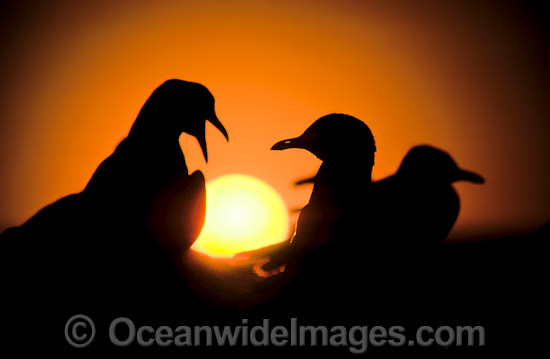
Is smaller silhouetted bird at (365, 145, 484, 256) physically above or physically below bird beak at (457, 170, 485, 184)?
below

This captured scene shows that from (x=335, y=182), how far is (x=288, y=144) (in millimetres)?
392

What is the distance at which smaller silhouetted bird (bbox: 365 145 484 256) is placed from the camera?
178 cm

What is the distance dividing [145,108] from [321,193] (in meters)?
0.95

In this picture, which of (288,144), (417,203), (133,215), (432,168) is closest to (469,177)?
(432,168)

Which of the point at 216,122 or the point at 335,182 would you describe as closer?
the point at 335,182

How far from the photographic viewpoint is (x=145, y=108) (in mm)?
2150

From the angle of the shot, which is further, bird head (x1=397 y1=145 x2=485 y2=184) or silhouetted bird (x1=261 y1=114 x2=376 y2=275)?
bird head (x1=397 y1=145 x2=485 y2=184)

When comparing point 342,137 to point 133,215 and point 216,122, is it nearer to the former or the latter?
point 216,122

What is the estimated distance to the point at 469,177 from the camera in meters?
2.14

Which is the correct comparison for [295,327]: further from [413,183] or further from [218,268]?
[413,183]

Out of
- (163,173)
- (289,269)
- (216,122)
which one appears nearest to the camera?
(289,269)

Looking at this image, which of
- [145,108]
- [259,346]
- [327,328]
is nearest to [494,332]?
[327,328]

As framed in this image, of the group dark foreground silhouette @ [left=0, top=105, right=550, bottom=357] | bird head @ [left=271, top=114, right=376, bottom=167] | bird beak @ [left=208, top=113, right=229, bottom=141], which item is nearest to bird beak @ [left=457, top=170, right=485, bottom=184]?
dark foreground silhouette @ [left=0, top=105, right=550, bottom=357]

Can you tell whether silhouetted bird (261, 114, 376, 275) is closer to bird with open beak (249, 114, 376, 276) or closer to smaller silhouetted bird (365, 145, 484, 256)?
bird with open beak (249, 114, 376, 276)
